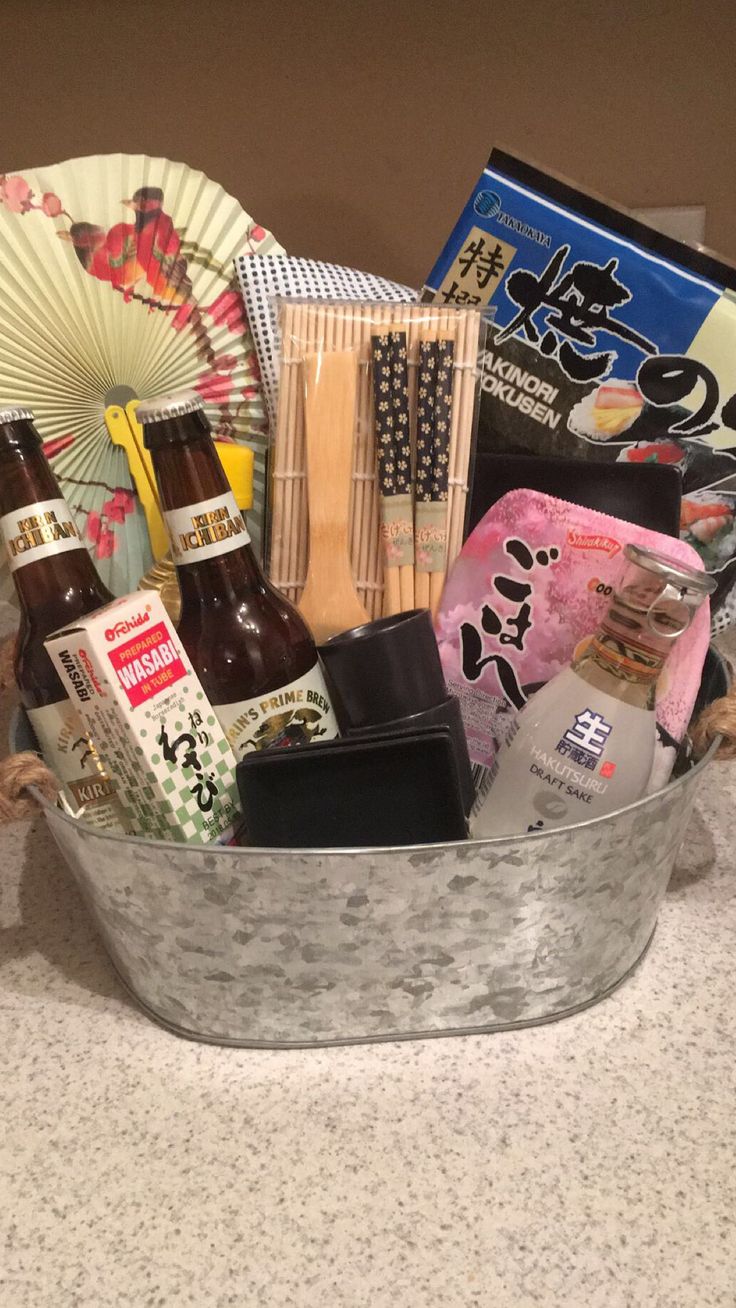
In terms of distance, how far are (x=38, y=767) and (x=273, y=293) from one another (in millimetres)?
397

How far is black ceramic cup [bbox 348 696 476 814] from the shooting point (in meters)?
0.55

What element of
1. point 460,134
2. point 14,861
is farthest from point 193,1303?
point 460,134

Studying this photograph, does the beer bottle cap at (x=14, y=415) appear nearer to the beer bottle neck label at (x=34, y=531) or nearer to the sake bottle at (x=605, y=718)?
the beer bottle neck label at (x=34, y=531)

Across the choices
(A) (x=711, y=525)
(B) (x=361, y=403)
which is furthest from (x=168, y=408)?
(A) (x=711, y=525)

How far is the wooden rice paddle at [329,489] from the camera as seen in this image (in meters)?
0.65

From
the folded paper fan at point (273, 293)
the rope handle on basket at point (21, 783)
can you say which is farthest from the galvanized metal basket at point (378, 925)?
the folded paper fan at point (273, 293)

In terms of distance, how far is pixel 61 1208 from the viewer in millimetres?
476

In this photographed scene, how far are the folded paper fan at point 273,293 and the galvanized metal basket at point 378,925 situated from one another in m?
0.36

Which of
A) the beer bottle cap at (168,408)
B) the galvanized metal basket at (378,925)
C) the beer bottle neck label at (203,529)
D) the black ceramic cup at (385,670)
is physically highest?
the beer bottle cap at (168,408)

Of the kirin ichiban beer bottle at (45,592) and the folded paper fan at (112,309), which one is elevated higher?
the folded paper fan at (112,309)

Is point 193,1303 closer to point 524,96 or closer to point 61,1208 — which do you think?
point 61,1208

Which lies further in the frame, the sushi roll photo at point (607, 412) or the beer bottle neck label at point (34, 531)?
the sushi roll photo at point (607, 412)

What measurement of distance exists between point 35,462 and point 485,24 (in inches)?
21.3

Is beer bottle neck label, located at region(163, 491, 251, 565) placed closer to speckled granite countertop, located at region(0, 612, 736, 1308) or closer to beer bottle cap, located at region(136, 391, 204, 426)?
beer bottle cap, located at region(136, 391, 204, 426)
